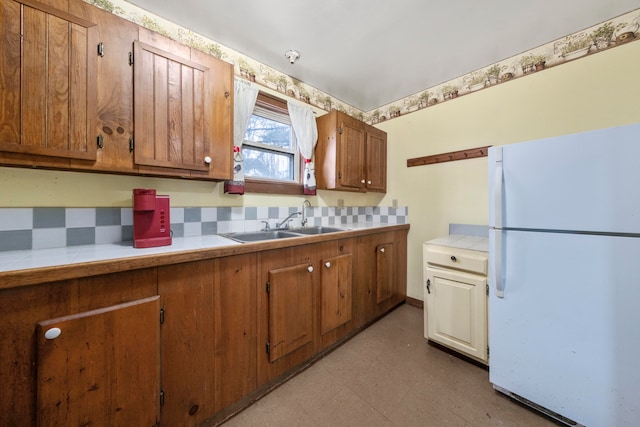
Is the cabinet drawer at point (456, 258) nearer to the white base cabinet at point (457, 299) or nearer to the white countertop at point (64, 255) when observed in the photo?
the white base cabinet at point (457, 299)

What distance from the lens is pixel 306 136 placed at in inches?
88.4

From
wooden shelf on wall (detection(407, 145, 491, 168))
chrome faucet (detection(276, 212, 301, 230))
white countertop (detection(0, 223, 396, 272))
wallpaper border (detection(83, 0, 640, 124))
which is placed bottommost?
white countertop (detection(0, 223, 396, 272))

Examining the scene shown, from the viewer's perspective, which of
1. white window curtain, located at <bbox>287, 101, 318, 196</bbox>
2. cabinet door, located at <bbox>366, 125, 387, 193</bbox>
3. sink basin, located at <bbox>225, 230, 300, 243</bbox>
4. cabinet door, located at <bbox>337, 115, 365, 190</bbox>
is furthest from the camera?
cabinet door, located at <bbox>366, 125, 387, 193</bbox>

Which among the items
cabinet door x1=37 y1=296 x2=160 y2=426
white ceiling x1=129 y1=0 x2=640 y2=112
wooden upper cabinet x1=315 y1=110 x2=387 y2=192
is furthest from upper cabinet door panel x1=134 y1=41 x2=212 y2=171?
wooden upper cabinet x1=315 y1=110 x2=387 y2=192

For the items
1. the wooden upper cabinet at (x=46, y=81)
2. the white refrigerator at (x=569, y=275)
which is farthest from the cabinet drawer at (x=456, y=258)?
the wooden upper cabinet at (x=46, y=81)

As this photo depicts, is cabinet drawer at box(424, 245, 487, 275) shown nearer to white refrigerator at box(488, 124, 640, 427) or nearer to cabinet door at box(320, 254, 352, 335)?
white refrigerator at box(488, 124, 640, 427)

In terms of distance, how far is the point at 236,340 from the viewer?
1.23 m

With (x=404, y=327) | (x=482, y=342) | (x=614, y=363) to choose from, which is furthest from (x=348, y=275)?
(x=614, y=363)

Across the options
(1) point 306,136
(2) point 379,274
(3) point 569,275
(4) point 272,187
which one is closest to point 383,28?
(1) point 306,136

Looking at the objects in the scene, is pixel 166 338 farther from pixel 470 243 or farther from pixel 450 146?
pixel 450 146

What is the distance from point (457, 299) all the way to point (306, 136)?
6.44 feet

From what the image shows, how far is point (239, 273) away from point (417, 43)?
2.20m

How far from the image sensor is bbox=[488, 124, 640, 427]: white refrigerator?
1015 millimetres

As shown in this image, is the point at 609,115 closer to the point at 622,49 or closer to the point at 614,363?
the point at 622,49
